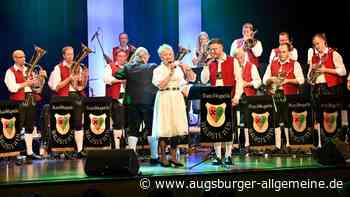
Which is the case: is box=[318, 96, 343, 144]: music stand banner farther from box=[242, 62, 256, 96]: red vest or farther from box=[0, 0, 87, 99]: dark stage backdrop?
box=[0, 0, 87, 99]: dark stage backdrop

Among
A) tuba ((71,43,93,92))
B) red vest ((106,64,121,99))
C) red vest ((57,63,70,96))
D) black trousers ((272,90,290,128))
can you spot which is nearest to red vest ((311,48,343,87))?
black trousers ((272,90,290,128))

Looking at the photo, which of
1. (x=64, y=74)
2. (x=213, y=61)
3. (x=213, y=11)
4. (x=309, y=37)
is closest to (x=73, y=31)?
(x=64, y=74)

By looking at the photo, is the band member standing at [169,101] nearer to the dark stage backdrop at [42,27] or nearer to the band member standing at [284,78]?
the band member standing at [284,78]

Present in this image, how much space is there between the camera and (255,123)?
37.6ft

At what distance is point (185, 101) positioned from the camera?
11.4 meters

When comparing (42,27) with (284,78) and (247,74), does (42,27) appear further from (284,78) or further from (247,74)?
(284,78)

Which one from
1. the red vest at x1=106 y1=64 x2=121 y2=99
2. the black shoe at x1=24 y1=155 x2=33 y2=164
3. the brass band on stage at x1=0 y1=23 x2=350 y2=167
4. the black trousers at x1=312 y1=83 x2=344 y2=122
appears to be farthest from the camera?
the red vest at x1=106 y1=64 x2=121 y2=99

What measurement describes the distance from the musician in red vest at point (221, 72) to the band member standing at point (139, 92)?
941mm

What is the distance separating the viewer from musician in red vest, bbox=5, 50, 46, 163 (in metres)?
11.5

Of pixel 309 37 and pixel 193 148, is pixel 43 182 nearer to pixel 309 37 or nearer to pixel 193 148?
pixel 193 148

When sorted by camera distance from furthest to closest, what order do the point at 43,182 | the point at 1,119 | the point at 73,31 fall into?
1. the point at 73,31
2. the point at 1,119
3. the point at 43,182

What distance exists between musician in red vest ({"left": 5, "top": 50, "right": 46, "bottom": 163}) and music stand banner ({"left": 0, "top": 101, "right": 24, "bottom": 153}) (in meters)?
0.35

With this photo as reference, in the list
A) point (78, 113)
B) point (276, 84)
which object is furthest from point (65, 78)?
point (276, 84)

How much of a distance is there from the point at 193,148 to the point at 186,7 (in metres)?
3.57
